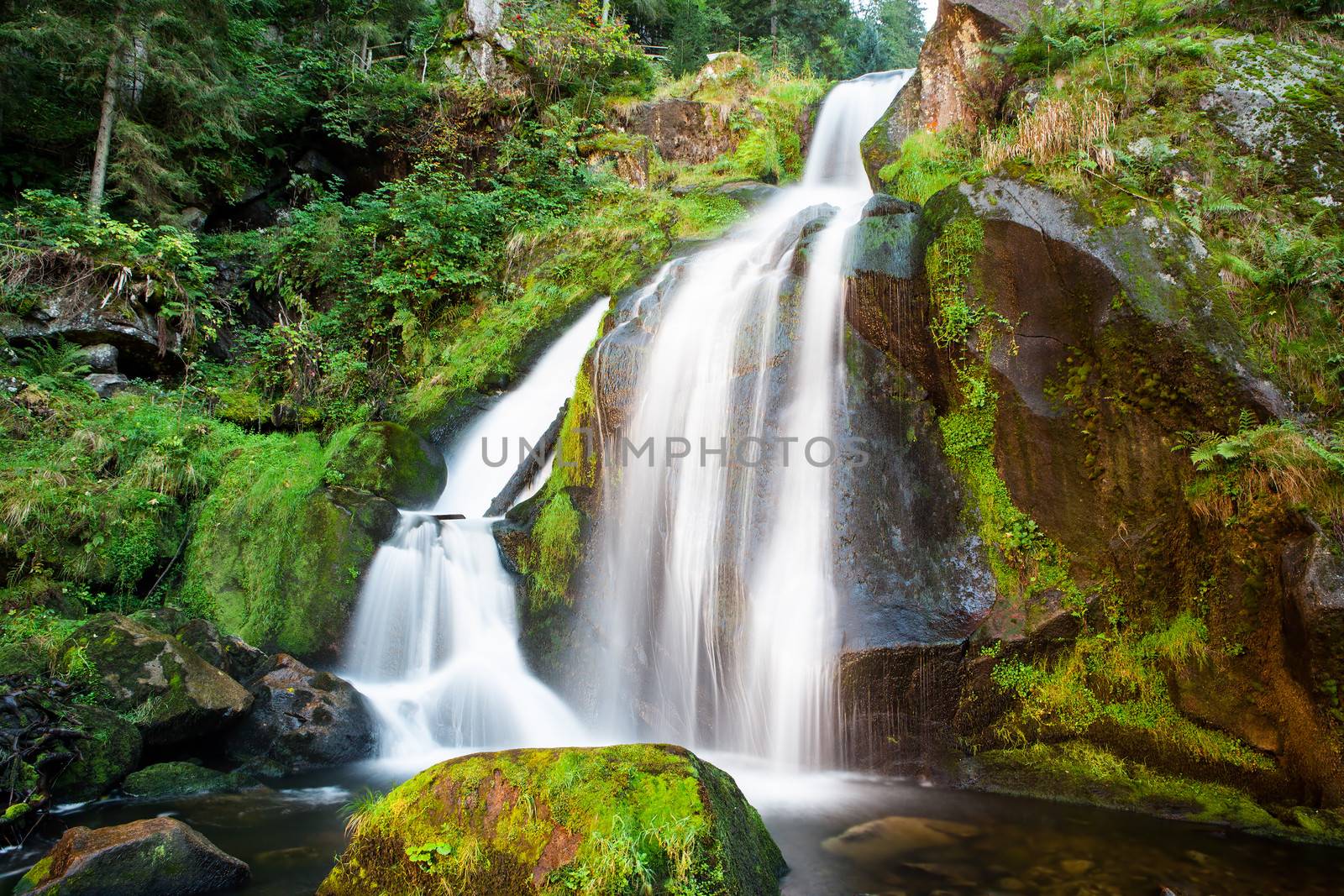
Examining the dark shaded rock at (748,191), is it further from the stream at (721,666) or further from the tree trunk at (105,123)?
the tree trunk at (105,123)

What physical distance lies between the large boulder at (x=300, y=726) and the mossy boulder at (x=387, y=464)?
2451 mm

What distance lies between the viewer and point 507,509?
779 centimetres

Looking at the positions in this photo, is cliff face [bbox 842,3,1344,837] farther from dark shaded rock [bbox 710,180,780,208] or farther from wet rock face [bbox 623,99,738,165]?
wet rock face [bbox 623,99,738,165]

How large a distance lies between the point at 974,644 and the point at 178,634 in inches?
267

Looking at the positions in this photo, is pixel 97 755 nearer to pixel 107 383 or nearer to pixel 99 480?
pixel 99 480

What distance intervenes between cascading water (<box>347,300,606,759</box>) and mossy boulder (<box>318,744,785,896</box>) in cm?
274

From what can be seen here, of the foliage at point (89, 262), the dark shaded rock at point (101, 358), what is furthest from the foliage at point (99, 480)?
the foliage at point (89, 262)

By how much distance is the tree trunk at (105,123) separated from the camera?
1085 centimetres

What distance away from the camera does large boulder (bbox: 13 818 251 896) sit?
3379mm

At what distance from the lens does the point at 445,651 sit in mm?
6852

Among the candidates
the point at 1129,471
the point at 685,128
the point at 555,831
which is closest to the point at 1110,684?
the point at 1129,471

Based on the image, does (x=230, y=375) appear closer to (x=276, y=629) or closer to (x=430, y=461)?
(x=430, y=461)

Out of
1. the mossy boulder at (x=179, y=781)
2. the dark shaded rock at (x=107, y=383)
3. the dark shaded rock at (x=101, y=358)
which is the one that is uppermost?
the dark shaded rock at (x=101, y=358)

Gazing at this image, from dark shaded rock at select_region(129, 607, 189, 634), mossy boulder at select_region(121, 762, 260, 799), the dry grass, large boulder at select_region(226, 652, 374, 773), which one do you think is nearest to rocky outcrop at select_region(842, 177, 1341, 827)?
the dry grass
